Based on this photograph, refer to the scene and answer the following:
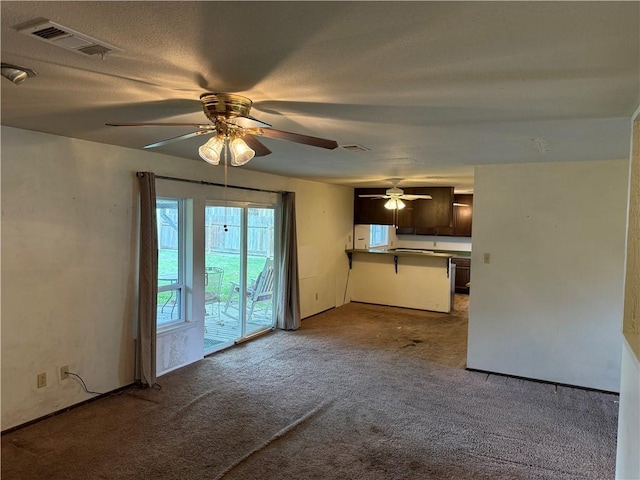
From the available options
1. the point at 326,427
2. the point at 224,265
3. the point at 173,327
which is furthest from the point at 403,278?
the point at 326,427

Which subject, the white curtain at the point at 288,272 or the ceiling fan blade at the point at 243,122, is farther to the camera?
the white curtain at the point at 288,272

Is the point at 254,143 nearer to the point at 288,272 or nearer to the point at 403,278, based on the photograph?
the point at 288,272

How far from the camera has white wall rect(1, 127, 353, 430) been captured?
314 centimetres

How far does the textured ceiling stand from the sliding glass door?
2195 millimetres

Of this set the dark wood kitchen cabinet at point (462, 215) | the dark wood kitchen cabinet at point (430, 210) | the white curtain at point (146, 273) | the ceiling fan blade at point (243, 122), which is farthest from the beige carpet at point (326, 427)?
the dark wood kitchen cabinet at point (462, 215)

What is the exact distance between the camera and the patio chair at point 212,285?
16.6 ft

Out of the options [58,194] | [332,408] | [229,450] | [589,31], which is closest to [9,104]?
[58,194]

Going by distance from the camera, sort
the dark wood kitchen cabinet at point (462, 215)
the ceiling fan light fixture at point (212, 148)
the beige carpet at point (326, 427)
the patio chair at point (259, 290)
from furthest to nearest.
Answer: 1. the dark wood kitchen cabinet at point (462, 215)
2. the patio chair at point (259, 290)
3. the beige carpet at point (326, 427)
4. the ceiling fan light fixture at point (212, 148)

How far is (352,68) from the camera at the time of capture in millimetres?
1721

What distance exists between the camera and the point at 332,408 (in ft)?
12.1

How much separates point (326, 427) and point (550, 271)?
8.98 feet

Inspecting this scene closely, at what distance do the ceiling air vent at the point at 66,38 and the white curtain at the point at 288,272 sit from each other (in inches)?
173

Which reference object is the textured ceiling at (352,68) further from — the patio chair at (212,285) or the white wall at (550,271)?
the patio chair at (212,285)

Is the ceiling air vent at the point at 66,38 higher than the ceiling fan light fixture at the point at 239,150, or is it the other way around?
the ceiling air vent at the point at 66,38
